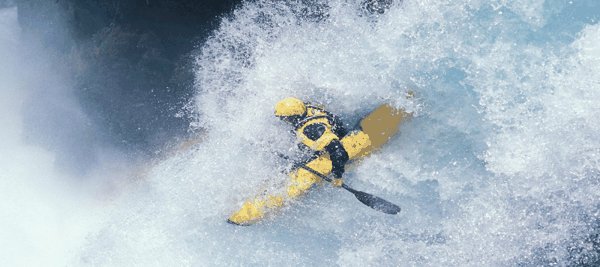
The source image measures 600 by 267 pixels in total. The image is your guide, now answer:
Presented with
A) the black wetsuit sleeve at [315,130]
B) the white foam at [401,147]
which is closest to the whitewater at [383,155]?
the white foam at [401,147]

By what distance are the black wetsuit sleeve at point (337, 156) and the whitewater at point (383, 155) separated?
0.28 meters

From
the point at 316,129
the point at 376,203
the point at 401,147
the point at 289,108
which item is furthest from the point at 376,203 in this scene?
the point at 289,108

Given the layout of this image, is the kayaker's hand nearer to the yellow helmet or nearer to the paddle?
the paddle

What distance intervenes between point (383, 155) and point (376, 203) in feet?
1.55

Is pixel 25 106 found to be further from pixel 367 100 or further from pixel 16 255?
pixel 367 100

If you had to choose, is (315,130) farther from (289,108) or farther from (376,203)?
(376,203)

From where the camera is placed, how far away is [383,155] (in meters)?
3.43

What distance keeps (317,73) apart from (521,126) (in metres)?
2.02

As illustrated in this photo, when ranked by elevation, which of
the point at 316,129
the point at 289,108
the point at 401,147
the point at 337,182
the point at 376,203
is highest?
the point at 289,108

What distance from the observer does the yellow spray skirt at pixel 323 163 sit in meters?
3.26

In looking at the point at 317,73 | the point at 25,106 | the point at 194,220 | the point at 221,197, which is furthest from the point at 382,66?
the point at 25,106

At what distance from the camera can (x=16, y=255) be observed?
154 inches

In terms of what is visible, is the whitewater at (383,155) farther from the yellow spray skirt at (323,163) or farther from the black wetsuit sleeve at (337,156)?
the black wetsuit sleeve at (337,156)

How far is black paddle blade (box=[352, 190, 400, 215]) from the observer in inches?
134
